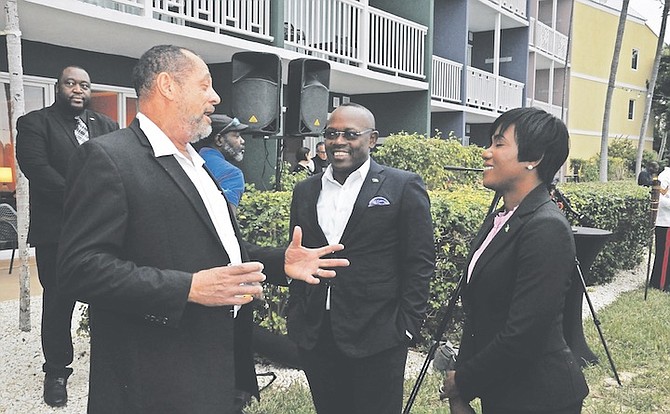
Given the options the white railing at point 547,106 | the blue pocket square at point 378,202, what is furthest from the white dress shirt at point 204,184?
the white railing at point 547,106

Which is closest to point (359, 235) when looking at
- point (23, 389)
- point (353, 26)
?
point (23, 389)

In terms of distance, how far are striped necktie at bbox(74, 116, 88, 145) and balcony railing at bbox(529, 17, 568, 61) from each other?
2235 centimetres

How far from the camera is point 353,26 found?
13016mm

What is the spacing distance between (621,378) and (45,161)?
16.0ft

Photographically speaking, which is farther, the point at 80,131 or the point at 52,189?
the point at 80,131

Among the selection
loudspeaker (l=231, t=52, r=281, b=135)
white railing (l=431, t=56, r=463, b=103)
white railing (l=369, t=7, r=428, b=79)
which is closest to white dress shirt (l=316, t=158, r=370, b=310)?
loudspeaker (l=231, t=52, r=281, b=135)

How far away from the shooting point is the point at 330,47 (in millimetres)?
12578

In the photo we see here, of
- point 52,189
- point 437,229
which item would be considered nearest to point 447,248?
point 437,229

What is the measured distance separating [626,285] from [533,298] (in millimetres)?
8114

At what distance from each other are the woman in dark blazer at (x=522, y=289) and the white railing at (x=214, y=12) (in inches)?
281

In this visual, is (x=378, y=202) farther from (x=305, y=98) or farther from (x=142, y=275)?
(x=305, y=98)

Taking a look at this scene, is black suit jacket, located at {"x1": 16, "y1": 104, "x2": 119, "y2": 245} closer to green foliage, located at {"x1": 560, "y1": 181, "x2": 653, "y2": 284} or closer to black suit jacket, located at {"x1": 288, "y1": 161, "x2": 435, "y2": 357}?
black suit jacket, located at {"x1": 288, "y1": 161, "x2": 435, "y2": 357}

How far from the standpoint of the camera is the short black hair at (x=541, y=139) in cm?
245

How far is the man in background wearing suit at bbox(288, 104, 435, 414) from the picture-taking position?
3.03m
